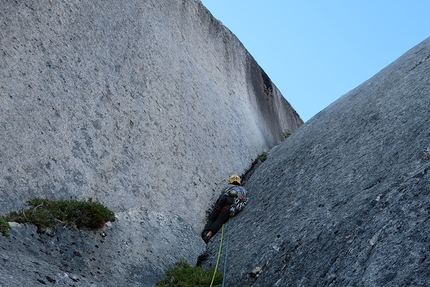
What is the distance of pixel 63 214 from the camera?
390 inches

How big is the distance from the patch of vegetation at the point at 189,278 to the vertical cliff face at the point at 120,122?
13.8 inches

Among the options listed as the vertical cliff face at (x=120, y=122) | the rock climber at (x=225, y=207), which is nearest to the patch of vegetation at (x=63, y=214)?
the vertical cliff face at (x=120, y=122)

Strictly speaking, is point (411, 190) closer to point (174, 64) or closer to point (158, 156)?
point (158, 156)

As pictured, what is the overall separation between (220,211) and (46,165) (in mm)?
5321

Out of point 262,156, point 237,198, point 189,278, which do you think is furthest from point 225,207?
point 262,156

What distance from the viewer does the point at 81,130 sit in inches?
492

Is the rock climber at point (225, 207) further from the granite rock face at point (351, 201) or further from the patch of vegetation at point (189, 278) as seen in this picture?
the patch of vegetation at point (189, 278)

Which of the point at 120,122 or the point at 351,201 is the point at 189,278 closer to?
the point at 351,201

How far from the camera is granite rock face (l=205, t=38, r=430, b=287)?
7.30 meters

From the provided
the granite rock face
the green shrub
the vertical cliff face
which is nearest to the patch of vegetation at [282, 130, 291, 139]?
the vertical cliff face

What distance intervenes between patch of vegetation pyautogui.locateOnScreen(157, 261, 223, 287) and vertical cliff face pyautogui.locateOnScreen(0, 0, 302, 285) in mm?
349

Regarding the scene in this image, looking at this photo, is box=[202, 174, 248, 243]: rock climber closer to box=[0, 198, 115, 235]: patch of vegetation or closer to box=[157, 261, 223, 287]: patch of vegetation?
box=[157, 261, 223, 287]: patch of vegetation

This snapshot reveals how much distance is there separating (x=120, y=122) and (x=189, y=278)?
497cm

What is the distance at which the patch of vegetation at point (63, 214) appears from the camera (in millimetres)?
9352
